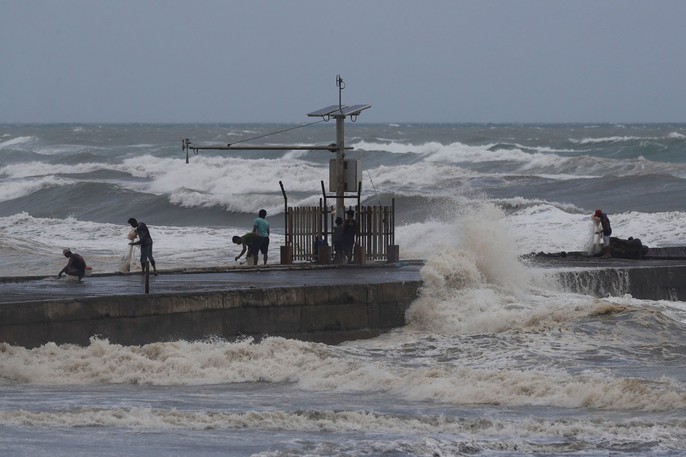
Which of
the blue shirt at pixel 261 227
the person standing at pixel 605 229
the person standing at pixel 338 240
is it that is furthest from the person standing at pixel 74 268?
the person standing at pixel 605 229

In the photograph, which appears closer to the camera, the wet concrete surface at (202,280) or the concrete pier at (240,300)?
the concrete pier at (240,300)

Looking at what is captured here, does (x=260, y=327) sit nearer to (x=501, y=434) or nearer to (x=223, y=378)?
(x=223, y=378)

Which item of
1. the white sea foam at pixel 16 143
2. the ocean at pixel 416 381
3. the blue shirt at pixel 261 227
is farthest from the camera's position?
the white sea foam at pixel 16 143

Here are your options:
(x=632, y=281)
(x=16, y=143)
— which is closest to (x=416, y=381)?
(x=632, y=281)

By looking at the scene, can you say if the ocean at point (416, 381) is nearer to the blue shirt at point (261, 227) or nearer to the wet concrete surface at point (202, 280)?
the wet concrete surface at point (202, 280)

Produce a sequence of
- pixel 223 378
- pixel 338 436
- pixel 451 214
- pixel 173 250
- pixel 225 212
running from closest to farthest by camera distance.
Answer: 1. pixel 338 436
2. pixel 223 378
3. pixel 173 250
4. pixel 451 214
5. pixel 225 212

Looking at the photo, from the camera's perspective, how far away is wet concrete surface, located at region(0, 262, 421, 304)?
1862 cm

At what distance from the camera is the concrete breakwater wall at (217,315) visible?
16.5 meters

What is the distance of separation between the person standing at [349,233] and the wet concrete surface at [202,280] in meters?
0.74

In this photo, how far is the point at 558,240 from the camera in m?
37.1

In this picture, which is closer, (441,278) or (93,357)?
(93,357)

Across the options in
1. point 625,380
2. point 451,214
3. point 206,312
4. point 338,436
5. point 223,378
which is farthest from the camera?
point 451,214

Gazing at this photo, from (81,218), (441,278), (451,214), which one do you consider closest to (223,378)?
(441,278)

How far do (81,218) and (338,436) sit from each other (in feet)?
122
